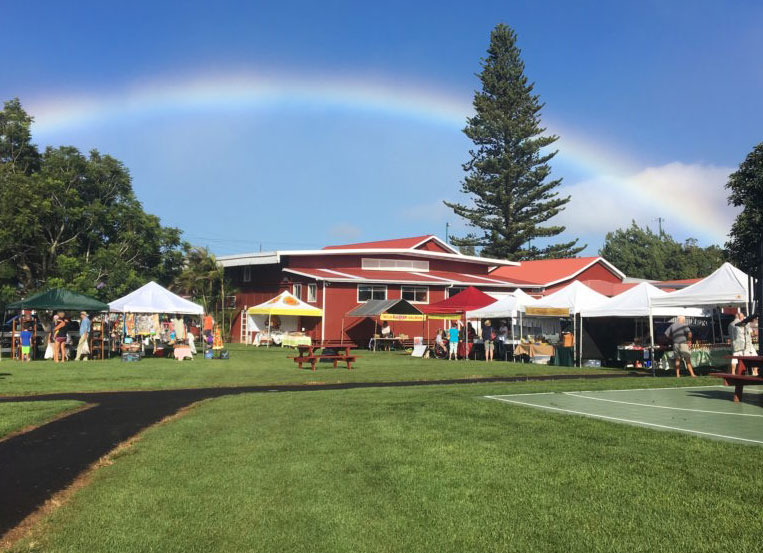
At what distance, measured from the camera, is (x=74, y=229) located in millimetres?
40719

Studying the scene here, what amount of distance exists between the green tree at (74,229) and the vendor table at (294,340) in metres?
12.0

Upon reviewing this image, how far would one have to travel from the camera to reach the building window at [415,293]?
131 feet

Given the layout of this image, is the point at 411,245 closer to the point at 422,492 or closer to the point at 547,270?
the point at 547,270

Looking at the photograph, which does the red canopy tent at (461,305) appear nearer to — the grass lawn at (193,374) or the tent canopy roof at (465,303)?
the tent canopy roof at (465,303)

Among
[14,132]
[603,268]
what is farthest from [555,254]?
[14,132]

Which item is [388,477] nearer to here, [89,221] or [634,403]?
[634,403]

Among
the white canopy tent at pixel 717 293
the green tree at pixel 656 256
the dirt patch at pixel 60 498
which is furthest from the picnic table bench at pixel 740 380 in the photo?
the green tree at pixel 656 256

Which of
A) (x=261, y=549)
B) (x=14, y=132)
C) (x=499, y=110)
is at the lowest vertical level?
(x=261, y=549)

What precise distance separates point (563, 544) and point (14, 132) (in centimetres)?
4492

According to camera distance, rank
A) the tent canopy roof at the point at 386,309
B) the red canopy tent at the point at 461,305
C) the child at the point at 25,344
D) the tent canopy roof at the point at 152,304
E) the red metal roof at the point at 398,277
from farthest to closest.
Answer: the red metal roof at the point at 398,277
the tent canopy roof at the point at 386,309
the red canopy tent at the point at 461,305
the tent canopy roof at the point at 152,304
the child at the point at 25,344

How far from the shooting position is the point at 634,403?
36.3 ft

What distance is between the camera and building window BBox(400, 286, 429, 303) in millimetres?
39875

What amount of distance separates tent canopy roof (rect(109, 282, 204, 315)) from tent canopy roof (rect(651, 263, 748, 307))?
18.5m

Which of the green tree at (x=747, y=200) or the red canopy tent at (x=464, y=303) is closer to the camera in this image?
the red canopy tent at (x=464, y=303)
